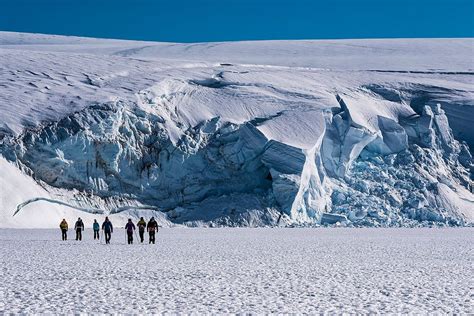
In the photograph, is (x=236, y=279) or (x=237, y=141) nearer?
(x=236, y=279)

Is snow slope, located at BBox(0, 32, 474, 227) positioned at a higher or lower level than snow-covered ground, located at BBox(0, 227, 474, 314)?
higher

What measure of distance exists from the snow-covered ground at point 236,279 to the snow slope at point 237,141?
10871 millimetres

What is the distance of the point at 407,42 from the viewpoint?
175 ft

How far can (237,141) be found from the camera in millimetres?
27016

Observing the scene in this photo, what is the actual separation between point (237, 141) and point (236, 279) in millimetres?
18393

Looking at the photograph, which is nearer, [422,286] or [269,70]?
[422,286]

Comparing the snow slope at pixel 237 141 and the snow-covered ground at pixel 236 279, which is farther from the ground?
the snow slope at pixel 237 141

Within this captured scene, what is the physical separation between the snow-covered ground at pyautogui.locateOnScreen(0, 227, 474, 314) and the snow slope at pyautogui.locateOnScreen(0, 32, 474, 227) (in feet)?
35.7

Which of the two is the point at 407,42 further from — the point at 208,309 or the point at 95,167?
the point at 208,309

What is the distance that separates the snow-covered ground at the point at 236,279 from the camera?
22.0 feet

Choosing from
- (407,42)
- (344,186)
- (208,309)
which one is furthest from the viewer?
(407,42)

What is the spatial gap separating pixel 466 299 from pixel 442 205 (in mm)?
20348

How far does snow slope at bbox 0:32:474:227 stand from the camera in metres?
25.5

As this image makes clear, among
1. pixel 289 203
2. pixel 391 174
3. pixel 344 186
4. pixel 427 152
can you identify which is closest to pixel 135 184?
pixel 289 203
